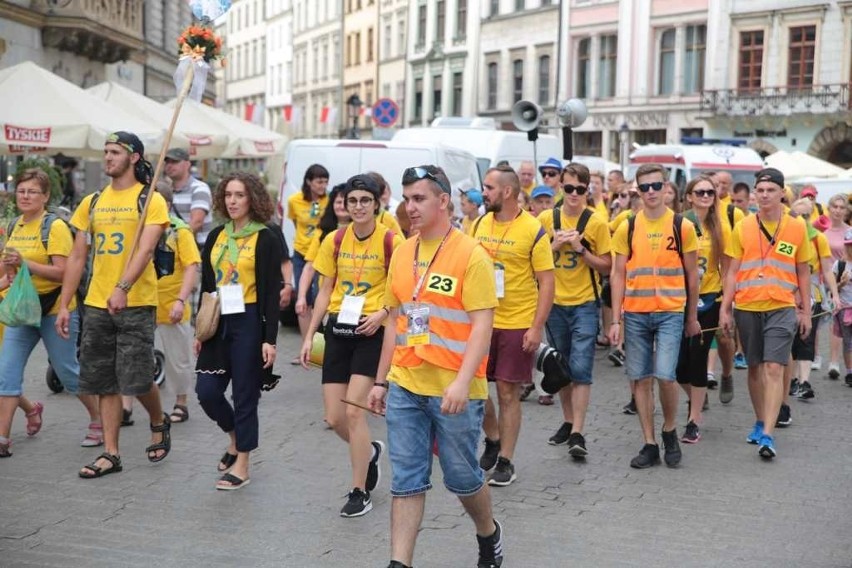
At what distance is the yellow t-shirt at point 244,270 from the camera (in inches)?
279

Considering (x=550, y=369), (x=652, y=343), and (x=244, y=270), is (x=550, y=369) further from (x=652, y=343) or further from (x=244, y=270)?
(x=244, y=270)

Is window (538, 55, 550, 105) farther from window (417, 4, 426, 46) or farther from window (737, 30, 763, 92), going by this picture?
window (417, 4, 426, 46)

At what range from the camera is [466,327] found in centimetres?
518

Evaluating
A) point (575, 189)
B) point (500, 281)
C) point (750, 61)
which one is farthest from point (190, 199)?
point (750, 61)

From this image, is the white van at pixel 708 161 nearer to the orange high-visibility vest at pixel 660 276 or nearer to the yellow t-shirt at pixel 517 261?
the orange high-visibility vest at pixel 660 276

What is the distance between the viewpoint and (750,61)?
4162cm

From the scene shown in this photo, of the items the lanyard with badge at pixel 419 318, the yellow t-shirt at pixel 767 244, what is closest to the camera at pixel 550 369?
the yellow t-shirt at pixel 767 244

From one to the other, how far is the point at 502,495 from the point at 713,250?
10.5 feet

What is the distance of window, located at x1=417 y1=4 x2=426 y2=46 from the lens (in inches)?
2437

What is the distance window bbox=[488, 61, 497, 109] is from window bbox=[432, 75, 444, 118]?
5.39 m

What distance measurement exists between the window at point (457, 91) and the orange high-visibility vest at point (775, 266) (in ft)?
164

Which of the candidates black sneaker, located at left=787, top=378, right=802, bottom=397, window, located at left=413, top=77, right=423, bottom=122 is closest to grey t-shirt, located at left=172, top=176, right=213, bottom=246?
black sneaker, located at left=787, top=378, right=802, bottom=397

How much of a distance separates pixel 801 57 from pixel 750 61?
5.99ft

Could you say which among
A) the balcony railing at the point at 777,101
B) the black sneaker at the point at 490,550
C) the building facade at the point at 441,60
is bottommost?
the black sneaker at the point at 490,550
